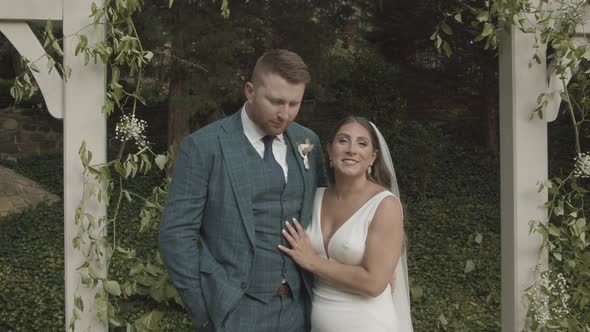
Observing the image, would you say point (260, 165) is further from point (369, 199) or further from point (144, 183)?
point (144, 183)

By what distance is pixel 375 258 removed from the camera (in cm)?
243

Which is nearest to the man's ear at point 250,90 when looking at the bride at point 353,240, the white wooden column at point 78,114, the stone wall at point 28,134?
the bride at point 353,240

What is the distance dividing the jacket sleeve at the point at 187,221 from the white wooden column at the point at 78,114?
29.5 inches

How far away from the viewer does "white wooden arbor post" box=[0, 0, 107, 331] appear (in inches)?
113

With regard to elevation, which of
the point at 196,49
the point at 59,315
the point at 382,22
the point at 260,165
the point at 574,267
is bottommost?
the point at 59,315

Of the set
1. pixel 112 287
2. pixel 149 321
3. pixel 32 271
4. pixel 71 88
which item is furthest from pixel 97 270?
pixel 32 271

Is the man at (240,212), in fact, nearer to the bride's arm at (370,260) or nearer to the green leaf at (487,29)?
the bride's arm at (370,260)

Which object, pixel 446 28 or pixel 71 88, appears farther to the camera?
pixel 446 28

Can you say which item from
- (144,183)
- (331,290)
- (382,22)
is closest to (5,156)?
(144,183)

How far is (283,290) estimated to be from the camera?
2.44m

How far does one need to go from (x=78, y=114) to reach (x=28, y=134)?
8.22 metres

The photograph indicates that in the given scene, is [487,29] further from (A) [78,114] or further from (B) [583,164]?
(A) [78,114]

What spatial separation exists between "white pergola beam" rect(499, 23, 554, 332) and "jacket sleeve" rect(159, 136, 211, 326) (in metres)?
1.56

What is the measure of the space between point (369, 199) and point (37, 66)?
57.4 inches
